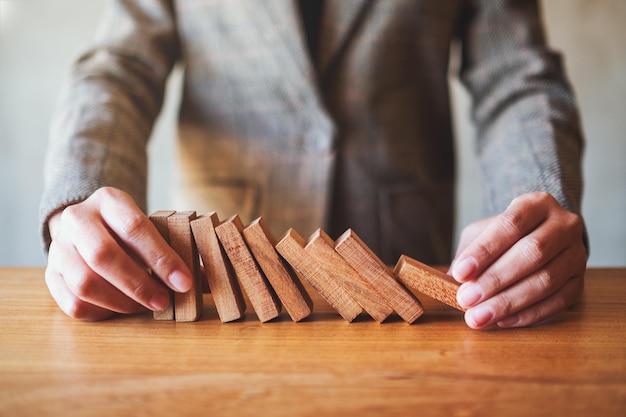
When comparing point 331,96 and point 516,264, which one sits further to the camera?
point 331,96

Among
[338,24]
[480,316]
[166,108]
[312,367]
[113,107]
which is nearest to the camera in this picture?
[312,367]

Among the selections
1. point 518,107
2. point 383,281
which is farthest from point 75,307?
point 518,107

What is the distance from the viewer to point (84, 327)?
69cm

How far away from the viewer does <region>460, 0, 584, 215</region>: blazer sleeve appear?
0.97 meters

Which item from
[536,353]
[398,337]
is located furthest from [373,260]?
[536,353]

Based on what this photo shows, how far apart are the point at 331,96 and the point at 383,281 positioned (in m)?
0.68

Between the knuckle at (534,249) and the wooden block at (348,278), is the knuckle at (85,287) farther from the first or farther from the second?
the knuckle at (534,249)

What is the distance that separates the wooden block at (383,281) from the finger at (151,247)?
0.62ft

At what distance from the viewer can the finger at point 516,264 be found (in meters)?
0.68

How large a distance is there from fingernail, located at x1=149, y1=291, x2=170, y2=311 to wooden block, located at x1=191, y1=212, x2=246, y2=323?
55mm

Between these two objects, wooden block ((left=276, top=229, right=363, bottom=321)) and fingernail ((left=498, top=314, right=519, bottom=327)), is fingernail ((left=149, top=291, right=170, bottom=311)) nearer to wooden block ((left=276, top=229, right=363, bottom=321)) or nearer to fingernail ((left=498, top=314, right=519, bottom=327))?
wooden block ((left=276, top=229, right=363, bottom=321))

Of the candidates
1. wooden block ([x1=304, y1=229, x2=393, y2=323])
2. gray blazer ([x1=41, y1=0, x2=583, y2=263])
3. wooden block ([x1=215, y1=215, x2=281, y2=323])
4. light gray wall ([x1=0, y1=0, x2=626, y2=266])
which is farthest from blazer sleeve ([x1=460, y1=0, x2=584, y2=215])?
light gray wall ([x1=0, y1=0, x2=626, y2=266])

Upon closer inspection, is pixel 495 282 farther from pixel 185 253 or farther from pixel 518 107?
pixel 518 107

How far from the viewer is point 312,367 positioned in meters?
0.55
